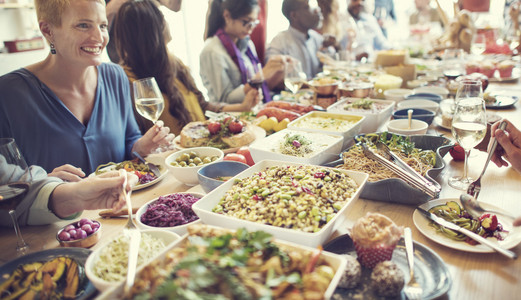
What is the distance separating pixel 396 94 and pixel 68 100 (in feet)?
8.50

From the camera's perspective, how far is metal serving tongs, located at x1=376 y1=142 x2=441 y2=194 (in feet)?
4.72

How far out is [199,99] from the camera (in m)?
3.85

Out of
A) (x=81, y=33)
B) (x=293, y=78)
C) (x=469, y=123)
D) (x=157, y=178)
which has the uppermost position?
(x=81, y=33)

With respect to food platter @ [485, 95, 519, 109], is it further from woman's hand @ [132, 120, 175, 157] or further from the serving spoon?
woman's hand @ [132, 120, 175, 157]

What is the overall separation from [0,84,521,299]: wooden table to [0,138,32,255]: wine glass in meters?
0.23

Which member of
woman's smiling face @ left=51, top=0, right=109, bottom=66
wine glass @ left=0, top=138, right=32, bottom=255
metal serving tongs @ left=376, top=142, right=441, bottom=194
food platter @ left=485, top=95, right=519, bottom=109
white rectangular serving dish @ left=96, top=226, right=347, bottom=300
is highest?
woman's smiling face @ left=51, top=0, right=109, bottom=66

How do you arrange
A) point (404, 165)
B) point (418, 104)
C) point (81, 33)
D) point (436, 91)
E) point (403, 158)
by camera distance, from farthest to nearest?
point (436, 91) < point (418, 104) < point (81, 33) < point (403, 158) < point (404, 165)

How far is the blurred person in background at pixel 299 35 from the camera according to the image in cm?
575

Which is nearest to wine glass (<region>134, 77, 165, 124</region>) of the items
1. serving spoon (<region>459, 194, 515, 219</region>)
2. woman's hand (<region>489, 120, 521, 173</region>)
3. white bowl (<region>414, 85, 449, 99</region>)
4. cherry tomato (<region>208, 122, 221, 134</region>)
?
cherry tomato (<region>208, 122, 221, 134</region>)

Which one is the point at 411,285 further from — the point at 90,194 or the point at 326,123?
the point at 326,123

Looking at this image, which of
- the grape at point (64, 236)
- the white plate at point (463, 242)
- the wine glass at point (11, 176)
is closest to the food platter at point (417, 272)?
the white plate at point (463, 242)

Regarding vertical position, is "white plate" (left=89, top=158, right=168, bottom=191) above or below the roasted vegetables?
below

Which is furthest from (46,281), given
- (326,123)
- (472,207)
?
(326,123)

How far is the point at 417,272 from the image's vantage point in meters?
1.09
